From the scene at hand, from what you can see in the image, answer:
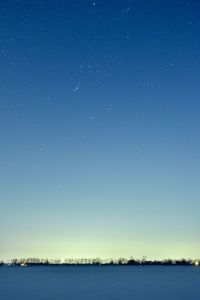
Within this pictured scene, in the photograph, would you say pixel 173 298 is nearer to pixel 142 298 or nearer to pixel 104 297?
pixel 142 298

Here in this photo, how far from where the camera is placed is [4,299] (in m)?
66.6

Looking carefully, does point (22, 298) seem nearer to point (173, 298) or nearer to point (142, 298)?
point (142, 298)

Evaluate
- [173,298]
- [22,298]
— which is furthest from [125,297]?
[22,298]

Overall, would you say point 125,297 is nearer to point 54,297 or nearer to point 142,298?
point 142,298

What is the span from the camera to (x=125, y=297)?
69938 mm

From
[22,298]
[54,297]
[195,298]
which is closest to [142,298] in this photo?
[195,298]

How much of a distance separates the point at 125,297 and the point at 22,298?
15907mm

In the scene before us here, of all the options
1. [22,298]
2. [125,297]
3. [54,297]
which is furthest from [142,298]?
[22,298]

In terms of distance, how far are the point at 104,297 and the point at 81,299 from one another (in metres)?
3.83

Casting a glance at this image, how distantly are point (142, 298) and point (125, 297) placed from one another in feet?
8.92

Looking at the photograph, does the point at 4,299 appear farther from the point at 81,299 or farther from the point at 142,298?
the point at 142,298

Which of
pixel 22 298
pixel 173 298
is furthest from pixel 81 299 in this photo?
pixel 173 298

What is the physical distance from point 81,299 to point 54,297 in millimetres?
4420

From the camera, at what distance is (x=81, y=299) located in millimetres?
69250
